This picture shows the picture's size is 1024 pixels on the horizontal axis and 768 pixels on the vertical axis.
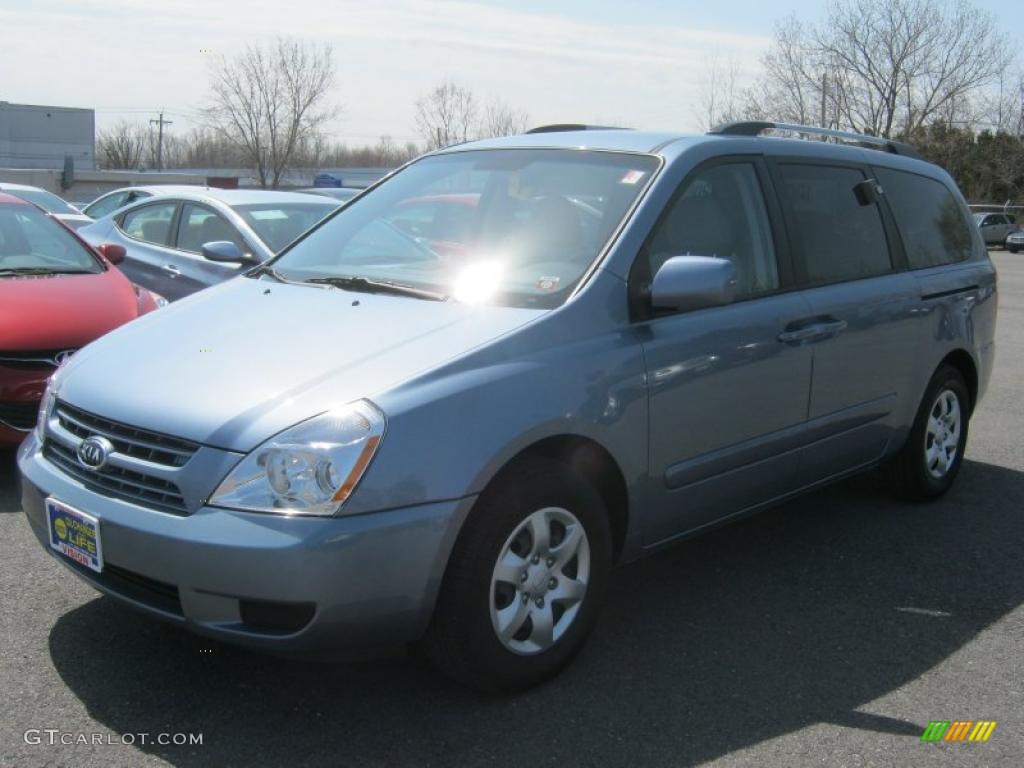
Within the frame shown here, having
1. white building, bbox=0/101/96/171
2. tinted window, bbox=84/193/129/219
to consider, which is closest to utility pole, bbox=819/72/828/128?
tinted window, bbox=84/193/129/219

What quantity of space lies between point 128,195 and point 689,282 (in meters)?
11.7

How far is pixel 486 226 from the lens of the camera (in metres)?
4.22

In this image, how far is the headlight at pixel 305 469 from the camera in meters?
2.97

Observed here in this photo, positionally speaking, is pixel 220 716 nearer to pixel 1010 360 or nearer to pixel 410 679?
pixel 410 679

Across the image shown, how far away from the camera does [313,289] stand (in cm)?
412

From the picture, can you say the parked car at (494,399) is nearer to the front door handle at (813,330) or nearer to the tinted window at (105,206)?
the front door handle at (813,330)

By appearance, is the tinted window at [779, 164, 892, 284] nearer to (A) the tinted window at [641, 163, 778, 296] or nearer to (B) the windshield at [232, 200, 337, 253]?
(A) the tinted window at [641, 163, 778, 296]

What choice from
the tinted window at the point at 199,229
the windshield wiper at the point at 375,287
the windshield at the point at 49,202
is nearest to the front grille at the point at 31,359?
the windshield wiper at the point at 375,287

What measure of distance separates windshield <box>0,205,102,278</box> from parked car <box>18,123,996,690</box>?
2.87 metres

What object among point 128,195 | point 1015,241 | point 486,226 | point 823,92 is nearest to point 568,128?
point 486,226

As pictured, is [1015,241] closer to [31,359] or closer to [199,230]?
[199,230]

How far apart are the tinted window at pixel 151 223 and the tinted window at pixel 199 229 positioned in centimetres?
21

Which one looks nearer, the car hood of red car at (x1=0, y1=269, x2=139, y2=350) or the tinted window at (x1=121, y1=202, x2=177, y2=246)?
the car hood of red car at (x1=0, y1=269, x2=139, y2=350)

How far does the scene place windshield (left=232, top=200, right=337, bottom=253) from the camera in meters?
8.73
